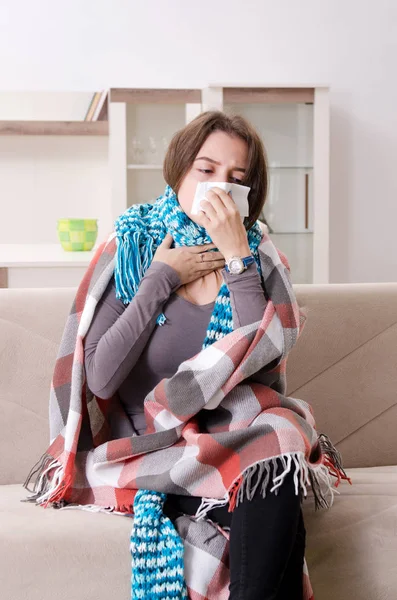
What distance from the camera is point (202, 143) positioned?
1.75 meters

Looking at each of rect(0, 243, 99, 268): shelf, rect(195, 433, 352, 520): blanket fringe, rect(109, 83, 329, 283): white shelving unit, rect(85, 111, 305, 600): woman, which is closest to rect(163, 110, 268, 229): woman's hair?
rect(85, 111, 305, 600): woman

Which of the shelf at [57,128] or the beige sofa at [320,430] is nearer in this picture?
the beige sofa at [320,430]

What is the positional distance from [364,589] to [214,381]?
1.62 feet

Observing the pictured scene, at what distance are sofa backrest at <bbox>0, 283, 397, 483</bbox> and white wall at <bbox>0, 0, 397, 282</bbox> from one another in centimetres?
284

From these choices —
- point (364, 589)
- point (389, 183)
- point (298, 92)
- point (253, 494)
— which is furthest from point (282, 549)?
point (389, 183)

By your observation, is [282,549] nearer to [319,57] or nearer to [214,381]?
[214,381]

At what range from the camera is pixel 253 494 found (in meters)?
1.41

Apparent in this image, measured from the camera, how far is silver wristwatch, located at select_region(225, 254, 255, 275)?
168cm

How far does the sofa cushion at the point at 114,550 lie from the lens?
1503mm

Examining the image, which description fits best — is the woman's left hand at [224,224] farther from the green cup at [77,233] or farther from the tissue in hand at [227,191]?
the green cup at [77,233]

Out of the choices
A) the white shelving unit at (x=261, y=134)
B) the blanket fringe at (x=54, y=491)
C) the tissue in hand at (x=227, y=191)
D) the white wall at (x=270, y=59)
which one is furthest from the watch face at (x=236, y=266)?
the white wall at (x=270, y=59)

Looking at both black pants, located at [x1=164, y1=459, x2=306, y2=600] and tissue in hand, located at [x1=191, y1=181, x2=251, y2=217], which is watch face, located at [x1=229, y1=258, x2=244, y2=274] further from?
black pants, located at [x1=164, y1=459, x2=306, y2=600]

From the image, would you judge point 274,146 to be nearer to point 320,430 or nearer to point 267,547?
point 320,430

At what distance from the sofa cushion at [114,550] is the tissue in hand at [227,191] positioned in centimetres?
64
